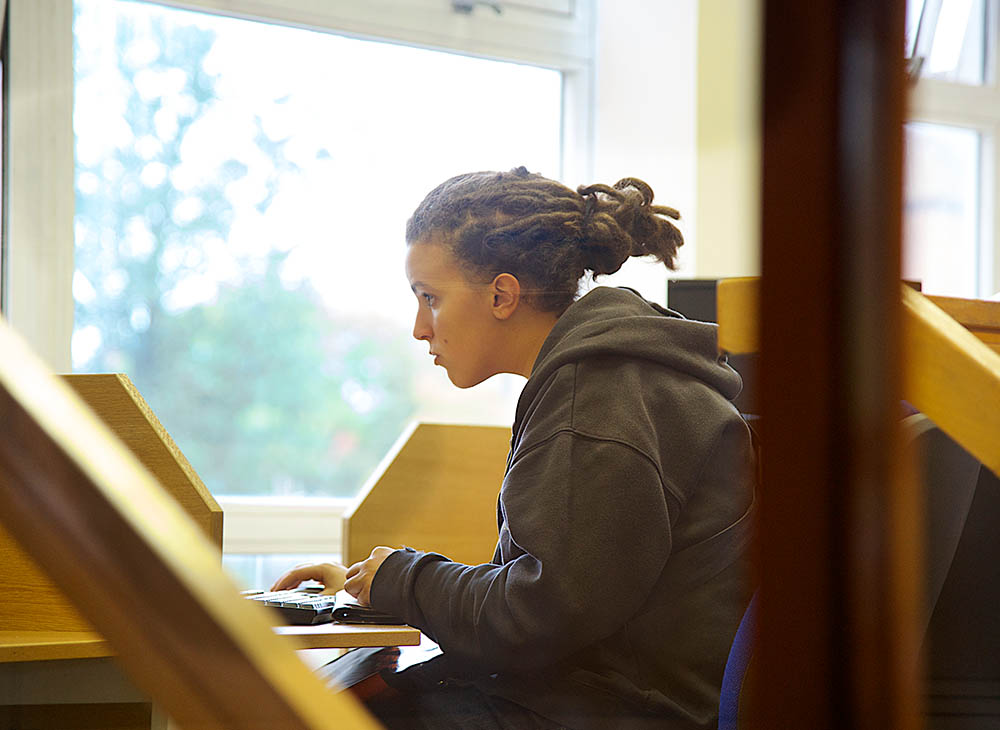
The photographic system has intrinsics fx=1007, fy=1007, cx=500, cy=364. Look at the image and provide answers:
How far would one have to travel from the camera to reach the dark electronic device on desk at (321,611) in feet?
2.25

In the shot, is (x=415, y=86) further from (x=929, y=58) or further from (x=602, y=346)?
(x=929, y=58)

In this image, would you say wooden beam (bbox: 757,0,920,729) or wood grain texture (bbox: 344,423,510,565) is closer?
wooden beam (bbox: 757,0,920,729)

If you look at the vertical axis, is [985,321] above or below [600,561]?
above

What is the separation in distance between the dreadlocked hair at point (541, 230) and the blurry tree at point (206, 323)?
2.59 feet

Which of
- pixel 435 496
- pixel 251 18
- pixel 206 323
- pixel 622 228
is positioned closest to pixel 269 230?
pixel 206 323

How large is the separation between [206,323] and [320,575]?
2.50 ft

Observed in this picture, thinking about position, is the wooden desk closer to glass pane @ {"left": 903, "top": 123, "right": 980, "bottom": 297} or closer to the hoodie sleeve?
the hoodie sleeve

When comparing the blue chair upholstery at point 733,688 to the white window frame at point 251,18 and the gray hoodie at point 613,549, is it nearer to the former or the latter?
the gray hoodie at point 613,549

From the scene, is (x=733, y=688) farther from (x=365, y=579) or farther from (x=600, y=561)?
(x=365, y=579)

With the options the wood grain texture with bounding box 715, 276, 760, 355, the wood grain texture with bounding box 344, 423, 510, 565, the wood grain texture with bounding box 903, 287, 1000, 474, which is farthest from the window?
the wood grain texture with bounding box 715, 276, 760, 355

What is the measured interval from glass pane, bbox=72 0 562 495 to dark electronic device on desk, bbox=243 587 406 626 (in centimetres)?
76

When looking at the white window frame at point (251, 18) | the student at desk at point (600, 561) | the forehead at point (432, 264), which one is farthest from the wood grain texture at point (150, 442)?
the white window frame at point (251, 18)

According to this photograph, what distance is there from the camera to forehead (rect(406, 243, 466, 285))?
0.75 metres

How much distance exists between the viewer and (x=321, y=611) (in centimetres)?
70
